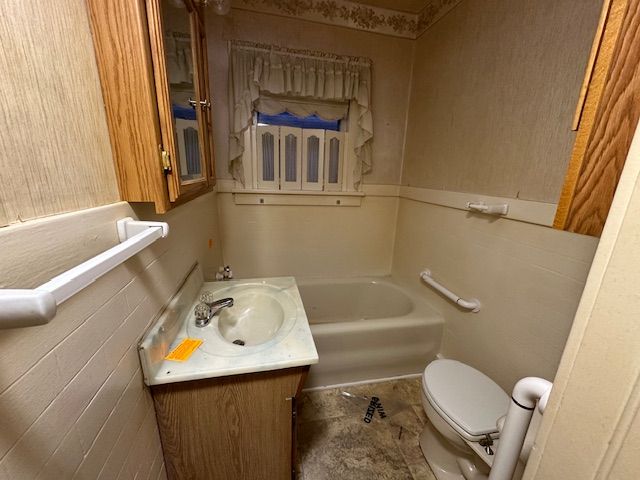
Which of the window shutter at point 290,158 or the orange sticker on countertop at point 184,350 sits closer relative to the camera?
the orange sticker on countertop at point 184,350

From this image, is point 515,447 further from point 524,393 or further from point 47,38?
point 47,38

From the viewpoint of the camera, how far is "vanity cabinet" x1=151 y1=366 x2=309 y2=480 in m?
0.77

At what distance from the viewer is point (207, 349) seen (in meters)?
0.82

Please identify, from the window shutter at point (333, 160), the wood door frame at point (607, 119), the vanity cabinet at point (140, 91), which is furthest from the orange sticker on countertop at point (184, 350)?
the window shutter at point (333, 160)

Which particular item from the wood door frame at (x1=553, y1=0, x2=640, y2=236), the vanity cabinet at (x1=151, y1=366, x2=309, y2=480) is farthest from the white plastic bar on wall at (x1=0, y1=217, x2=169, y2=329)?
the wood door frame at (x1=553, y1=0, x2=640, y2=236)

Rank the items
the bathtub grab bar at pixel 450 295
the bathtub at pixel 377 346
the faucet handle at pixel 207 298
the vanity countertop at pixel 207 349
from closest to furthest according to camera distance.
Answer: the vanity countertop at pixel 207 349, the faucet handle at pixel 207 298, the bathtub grab bar at pixel 450 295, the bathtub at pixel 377 346

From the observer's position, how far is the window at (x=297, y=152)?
1.93 meters

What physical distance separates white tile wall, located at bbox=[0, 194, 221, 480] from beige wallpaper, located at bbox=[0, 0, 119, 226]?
50 millimetres

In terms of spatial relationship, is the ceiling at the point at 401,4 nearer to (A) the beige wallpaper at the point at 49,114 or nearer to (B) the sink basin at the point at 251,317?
(A) the beige wallpaper at the point at 49,114

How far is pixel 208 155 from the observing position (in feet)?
3.99

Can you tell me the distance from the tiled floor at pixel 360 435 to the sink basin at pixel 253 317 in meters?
0.65

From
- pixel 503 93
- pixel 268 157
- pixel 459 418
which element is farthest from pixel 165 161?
pixel 503 93

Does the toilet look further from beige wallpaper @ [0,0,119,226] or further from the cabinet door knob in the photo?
the cabinet door knob

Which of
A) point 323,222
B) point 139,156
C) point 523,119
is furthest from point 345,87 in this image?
point 139,156
